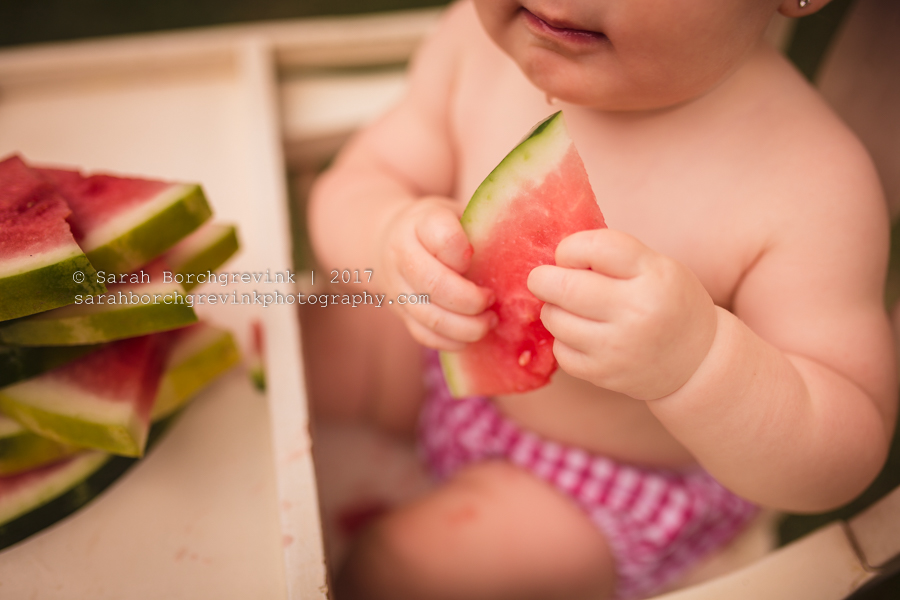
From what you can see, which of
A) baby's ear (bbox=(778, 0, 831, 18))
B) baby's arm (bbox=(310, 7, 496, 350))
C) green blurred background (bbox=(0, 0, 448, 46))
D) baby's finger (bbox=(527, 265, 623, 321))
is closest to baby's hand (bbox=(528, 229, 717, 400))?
baby's finger (bbox=(527, 265, 623, 321))

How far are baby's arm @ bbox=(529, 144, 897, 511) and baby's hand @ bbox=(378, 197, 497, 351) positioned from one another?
8 centimetres

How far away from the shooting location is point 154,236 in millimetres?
556

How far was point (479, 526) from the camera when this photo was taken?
72cm

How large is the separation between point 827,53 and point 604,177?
26 centimetres

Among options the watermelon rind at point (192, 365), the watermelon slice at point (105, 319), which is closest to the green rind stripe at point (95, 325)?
the watermelon slice at point (105, 319)

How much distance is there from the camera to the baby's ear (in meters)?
0.49

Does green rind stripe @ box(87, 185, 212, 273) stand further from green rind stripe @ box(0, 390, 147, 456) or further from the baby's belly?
the baby's belly

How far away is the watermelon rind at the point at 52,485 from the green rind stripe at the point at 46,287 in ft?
0.54

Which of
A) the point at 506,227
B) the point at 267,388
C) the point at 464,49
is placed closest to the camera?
the point at 506,227

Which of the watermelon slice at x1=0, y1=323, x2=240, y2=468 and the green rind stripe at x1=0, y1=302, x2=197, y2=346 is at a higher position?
the green rind stripe at x1=0, y1=302, x2=197, y2=346

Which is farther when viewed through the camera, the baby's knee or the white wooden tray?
the baby's knee

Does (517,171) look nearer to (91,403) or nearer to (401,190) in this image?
(401,190)

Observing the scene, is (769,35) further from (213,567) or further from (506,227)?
(213,567)

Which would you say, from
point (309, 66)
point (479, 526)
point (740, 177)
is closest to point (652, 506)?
point (479, 526)
